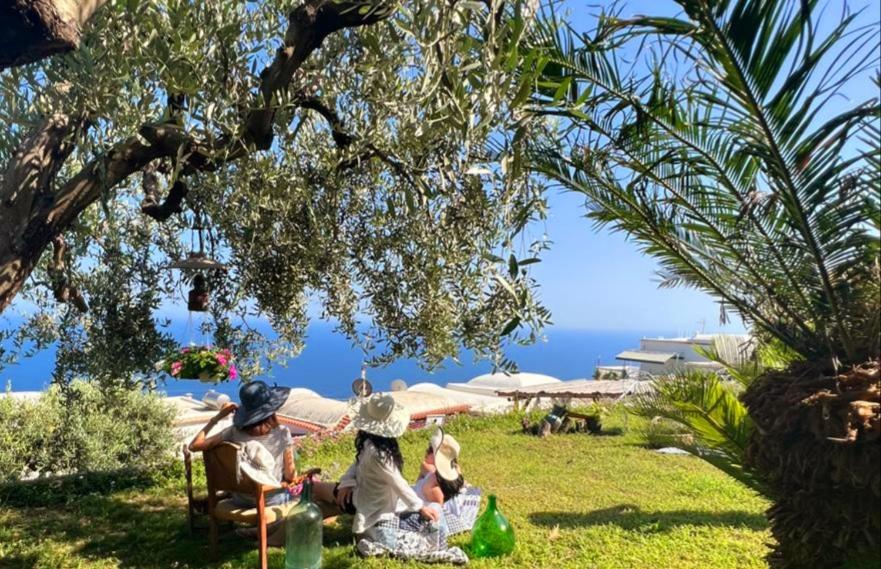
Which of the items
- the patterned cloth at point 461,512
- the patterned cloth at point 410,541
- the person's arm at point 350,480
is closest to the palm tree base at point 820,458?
the patterned cloth at point 410,541

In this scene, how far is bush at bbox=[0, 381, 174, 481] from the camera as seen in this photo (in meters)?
9.35

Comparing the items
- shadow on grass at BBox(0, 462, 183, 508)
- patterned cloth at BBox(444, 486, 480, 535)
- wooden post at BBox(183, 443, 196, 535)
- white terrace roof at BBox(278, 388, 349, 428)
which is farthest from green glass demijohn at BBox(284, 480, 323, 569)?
white terrace roof at BBox(278, 388, 349, 428)

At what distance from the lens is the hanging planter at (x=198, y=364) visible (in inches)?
197

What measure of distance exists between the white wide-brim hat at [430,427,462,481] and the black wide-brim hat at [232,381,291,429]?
5.26 ft

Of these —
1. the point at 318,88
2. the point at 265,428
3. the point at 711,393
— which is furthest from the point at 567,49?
the point at 265,428

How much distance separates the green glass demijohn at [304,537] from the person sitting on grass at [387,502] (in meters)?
0.57

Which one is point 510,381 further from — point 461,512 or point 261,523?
point 261,523

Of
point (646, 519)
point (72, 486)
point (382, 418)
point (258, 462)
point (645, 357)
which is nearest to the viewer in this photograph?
point (258, 462)

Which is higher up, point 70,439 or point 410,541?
point 70,439

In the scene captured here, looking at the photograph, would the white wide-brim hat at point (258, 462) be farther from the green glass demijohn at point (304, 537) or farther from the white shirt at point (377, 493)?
the white shirt at point (377, 493)

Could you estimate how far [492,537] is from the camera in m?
5.93

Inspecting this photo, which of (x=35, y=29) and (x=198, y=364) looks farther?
(x=198, y=364)

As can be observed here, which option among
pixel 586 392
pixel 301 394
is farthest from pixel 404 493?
pixel 301 394

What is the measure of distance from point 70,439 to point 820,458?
389 inches
